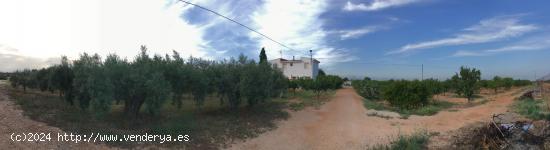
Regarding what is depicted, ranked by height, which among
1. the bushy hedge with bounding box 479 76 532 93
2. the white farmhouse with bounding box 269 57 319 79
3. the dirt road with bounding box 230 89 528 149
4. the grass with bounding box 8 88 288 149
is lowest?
the dirt road with bounding box 230 89 528 149

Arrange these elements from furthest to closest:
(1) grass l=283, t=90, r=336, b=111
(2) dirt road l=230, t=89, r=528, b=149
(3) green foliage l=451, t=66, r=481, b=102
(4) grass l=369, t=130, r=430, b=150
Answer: (3) green foliage l=451, t=66, r=481, b=102 < (1) grass l=283, t=90, r=336, b=111 < (2) dirt road l=230, t=89, r=528, b=149 < (4) grass l=369, t=130, r=430, b=150

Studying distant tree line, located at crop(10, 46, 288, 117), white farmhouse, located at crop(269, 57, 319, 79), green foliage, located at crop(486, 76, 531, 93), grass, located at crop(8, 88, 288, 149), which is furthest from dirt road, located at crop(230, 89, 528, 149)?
white farmhouse, located at crop(269, 57, 319, 79)

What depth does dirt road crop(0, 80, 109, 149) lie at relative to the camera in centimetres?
1005

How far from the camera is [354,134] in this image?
47.7ft

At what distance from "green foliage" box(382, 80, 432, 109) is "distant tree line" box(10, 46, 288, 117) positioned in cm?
933

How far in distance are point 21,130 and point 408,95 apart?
74.4 feet

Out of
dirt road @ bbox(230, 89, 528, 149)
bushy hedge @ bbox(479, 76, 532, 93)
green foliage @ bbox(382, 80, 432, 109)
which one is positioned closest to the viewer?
dirt road @ bbox(230, 89, 528, 149)

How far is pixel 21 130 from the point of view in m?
11.1

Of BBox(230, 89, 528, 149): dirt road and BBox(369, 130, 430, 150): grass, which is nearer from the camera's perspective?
BBox(369, 130, 430, 150): grass

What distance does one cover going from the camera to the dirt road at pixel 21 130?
33.0 ft

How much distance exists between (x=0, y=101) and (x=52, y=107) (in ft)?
5.50

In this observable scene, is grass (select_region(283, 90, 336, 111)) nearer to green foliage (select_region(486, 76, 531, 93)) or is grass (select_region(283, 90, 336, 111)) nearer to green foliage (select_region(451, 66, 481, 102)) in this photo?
green foliage (select_region(451, 66, 481, 102))

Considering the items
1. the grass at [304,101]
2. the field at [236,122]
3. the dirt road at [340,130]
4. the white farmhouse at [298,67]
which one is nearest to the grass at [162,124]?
the field at [236,122]

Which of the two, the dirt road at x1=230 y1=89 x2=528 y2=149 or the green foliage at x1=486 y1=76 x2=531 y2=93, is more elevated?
the green foliage at x1=486 y1=76 x2=531 y2=93
